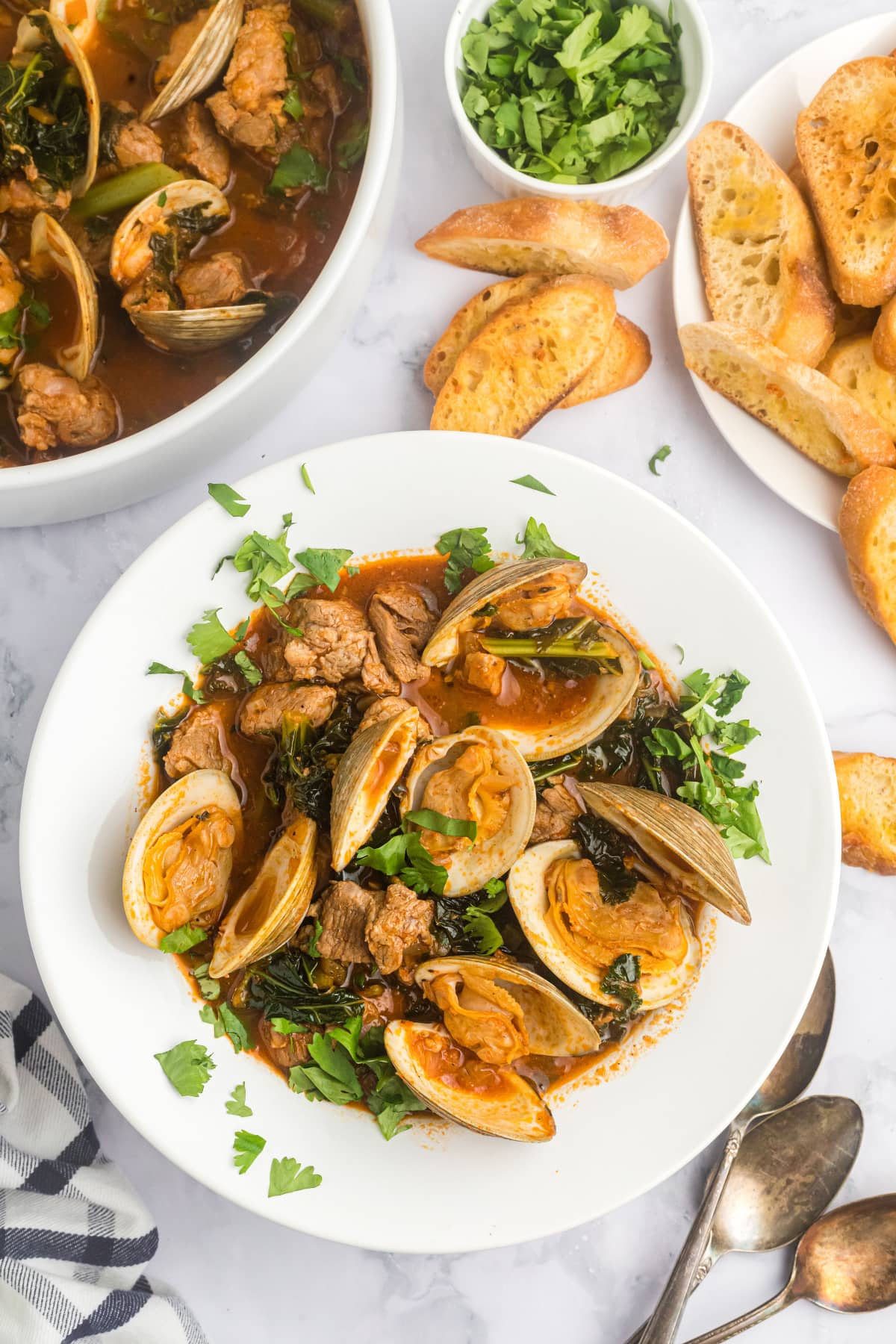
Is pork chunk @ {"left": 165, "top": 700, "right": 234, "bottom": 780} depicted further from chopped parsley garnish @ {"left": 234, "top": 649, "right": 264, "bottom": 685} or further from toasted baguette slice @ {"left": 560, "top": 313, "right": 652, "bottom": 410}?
toasted baguette slice @ {"left": 560, "top": 313, "right": 652, "bottom": 410}

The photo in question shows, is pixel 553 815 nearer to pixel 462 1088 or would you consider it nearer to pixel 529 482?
pixel 462 1088

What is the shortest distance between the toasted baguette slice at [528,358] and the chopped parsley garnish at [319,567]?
449 millimetres

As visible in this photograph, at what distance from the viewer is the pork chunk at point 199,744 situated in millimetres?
2090

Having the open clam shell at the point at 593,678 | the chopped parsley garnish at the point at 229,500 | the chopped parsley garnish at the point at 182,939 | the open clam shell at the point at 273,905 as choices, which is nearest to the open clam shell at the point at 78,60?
the chopped parsley garnish at the point at 229,500

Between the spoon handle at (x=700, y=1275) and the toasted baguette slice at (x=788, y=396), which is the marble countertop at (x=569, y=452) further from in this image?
the toasted baguette slice at (x=788, y=396)

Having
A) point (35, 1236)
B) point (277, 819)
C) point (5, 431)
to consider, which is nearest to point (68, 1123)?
point (35, 1236)

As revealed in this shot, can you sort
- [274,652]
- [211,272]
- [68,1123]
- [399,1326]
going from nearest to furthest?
[211,272], [274,652], [68,1123], [399,1326]

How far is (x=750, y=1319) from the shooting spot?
2502 millimetres

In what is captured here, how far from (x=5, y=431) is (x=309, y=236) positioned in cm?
74

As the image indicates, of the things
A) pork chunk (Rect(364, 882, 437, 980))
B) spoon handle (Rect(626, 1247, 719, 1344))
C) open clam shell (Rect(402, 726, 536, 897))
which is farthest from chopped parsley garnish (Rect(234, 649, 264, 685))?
spoon handle (Rect(626, 1247, 719, 1344))

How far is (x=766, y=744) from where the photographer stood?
2143 mm

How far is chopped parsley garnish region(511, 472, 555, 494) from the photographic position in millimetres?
2113

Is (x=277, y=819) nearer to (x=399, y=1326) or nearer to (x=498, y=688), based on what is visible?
(x=498, y=688)

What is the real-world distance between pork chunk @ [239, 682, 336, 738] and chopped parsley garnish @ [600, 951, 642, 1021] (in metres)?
0.81
